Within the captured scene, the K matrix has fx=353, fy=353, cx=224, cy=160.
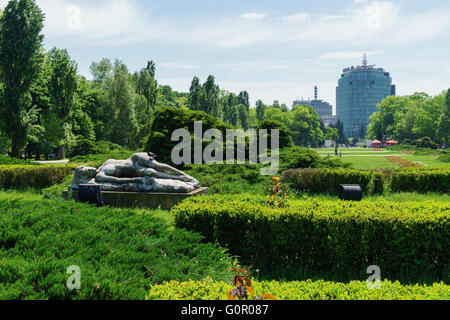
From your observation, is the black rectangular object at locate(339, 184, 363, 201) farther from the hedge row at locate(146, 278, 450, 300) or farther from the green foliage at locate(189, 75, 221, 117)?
the green foliage at locate(189, 75, 221, 117)

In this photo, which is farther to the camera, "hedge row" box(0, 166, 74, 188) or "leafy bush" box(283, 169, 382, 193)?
"hedge row" box(0, 166, 74, 188)

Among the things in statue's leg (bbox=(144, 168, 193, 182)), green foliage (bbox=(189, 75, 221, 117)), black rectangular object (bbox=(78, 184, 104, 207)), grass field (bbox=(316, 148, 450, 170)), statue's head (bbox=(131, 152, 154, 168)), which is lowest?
grass field (bbox=(316, 148, 450, 170))

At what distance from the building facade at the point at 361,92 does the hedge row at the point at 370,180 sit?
17618 cm

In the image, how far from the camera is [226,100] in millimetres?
56188

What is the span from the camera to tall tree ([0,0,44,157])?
69.7ft

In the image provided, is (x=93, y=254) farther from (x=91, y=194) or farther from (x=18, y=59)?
(x=18, y=59)

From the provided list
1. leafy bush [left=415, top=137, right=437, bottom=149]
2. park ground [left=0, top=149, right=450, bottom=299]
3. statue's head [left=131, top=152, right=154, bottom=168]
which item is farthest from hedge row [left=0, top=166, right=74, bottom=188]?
leafy bush [left=415, top=137, right=437, bottom=149]

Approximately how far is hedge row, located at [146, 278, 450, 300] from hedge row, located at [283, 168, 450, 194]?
795 cm

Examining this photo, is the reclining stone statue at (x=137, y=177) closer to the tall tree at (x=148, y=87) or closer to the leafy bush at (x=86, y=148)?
the leafy bush at (x=86, y=148)

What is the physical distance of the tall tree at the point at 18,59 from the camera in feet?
69.7

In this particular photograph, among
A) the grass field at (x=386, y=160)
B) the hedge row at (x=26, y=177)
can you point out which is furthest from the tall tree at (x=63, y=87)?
the grass field at (x=386, y=160)

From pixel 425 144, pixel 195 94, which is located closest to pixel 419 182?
pixel 195 94

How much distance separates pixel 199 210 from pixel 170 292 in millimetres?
2548
